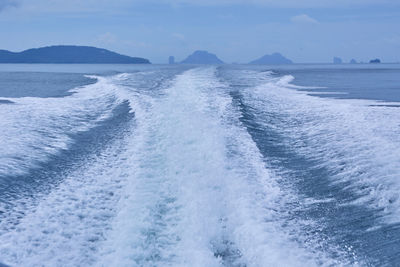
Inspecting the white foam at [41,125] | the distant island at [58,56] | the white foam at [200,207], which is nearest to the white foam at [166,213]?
the white foam at [200,207]

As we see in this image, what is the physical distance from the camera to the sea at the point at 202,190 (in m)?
4.41

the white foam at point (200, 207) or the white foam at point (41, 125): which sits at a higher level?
the white foam at point (41, 125)

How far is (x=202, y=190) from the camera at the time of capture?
629 cm

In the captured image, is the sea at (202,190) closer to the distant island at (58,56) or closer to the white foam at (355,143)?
the white foam at (355,143)

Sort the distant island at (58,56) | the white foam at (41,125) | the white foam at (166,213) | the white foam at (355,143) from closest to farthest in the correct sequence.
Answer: the white foam at (166,213) < the white foam at (355,143) < the white foam at (41,125) < the distant island at (58,56)

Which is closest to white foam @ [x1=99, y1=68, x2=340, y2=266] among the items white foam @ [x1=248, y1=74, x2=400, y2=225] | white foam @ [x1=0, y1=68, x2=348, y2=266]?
white foam @ [x1=0, y1=68, x2=348, y2=266]

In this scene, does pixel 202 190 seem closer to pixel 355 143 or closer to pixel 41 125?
pixel 355 143

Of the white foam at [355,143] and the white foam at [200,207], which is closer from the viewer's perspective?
the white foam at [200,207]

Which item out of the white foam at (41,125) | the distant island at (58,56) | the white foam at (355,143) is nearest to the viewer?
the white foam at (355,143)

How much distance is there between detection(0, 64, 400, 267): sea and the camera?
4410mm

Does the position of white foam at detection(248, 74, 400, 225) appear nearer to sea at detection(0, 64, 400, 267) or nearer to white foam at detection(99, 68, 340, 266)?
sea at detection(0, 64, 400, 267)

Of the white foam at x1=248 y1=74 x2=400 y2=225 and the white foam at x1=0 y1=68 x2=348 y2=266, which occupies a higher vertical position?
the white foam at x1=248 y1=74 x2=400 y2=225

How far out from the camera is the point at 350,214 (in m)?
5.23

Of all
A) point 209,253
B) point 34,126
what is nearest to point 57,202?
point 209,253
